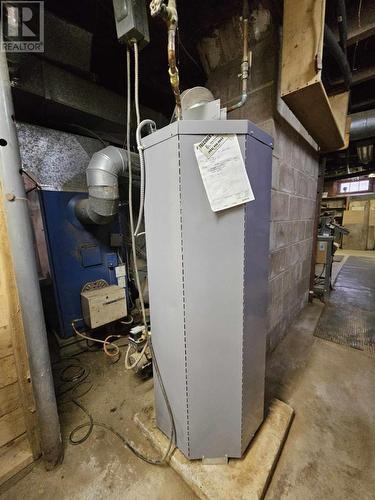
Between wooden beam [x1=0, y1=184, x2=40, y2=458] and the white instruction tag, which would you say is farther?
wooden beam [x1=0, y1=184, x2=40, y2=458]

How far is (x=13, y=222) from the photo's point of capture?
0.85 meters

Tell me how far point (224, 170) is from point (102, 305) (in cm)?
171

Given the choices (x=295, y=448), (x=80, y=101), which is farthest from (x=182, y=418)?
(x=80, y=101)

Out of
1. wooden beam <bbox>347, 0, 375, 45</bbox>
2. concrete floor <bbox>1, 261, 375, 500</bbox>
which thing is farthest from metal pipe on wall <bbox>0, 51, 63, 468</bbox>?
wooden beam <bbox>347, 0, 375, 45</bbox>

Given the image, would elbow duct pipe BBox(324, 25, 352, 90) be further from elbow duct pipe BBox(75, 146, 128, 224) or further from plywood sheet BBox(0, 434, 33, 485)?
plywood sheet BBox(0, 434, 33, 485)

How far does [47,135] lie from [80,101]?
55 centimetres

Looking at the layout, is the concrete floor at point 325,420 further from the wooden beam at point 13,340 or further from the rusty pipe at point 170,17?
the rusty pipe at point 170,17

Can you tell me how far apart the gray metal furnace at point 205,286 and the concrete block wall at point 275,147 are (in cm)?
69

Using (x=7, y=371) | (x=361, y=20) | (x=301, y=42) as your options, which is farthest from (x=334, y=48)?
(x=7, y=371)

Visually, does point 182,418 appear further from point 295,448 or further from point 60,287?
point 60,287

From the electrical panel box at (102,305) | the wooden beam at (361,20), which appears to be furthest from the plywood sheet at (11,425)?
the wooden beam at (361,20)

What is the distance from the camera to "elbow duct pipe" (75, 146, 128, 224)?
5.77ft

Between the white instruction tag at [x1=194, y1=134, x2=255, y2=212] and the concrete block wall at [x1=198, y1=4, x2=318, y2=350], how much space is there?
811mm

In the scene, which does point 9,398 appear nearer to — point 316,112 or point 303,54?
point 303,54
